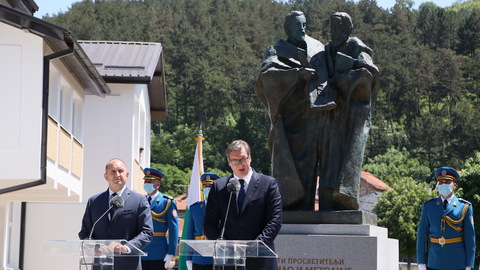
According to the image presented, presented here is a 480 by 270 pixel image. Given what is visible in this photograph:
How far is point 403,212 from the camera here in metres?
66.9

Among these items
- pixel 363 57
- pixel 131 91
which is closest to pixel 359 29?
pixel 131 91

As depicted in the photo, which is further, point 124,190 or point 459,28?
point 459,28

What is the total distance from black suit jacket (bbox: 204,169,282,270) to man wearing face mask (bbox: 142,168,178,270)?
4.35m

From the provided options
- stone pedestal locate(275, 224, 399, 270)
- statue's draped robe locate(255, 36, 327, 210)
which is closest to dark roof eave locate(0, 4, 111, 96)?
statue's draped robe locate(255, 36, 327, 210)

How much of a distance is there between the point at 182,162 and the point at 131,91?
Result: 70072mm

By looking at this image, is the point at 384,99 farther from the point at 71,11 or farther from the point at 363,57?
the point at 363,57

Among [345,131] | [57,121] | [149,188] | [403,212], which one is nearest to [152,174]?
[149,188]

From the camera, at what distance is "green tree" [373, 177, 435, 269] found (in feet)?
212

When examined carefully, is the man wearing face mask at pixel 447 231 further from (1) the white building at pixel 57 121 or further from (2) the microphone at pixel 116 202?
(1) the white building at pixel 57 121

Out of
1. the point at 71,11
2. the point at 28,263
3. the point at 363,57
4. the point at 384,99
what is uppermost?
the point at 71,11

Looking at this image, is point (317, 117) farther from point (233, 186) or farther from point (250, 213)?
point (233, 186)

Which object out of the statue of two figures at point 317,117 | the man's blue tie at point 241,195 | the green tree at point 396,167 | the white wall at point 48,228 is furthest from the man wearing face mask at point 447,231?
the green tree at point 396,167

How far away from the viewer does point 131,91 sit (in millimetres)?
32344

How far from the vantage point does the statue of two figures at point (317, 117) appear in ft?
36.4
